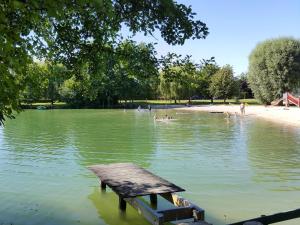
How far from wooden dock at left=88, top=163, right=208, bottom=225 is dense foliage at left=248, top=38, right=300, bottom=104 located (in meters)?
64.3

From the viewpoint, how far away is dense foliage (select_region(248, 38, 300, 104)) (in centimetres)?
7356

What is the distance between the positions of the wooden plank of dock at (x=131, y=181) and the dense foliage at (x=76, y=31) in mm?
3228

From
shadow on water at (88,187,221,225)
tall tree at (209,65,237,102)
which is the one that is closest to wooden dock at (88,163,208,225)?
shadow on water at (88,187,221,225)

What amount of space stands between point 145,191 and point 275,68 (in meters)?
67.5

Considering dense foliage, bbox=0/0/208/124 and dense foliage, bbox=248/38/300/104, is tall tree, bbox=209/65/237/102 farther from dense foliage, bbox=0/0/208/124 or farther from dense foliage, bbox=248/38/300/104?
dense foliage, bbox=0/0/208/124

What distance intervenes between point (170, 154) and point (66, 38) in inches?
669

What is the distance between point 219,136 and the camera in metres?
33.5

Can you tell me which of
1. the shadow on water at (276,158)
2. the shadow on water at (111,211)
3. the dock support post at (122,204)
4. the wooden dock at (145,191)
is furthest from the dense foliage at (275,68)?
the dock support post at (122,204)

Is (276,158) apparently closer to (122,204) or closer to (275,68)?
(122,204)

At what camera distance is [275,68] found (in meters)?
73.8

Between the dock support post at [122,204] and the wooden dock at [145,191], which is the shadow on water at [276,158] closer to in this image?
the wooden dock at [145,191]

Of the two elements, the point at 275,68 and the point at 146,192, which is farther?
the point at 275,68

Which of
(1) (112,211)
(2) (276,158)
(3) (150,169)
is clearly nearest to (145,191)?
(1) (112,211)

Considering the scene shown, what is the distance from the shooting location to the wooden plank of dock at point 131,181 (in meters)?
10.6
